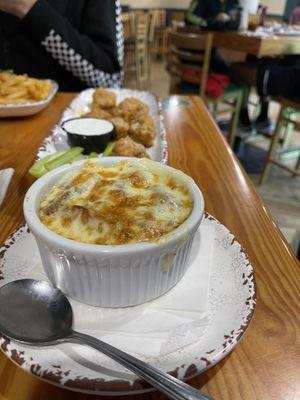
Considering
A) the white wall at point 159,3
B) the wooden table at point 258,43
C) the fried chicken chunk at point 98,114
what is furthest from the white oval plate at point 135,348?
the white wall at point 159,3

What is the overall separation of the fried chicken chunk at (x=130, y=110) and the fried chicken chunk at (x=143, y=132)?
0.09 meters

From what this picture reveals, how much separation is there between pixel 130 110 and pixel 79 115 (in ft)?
0.80

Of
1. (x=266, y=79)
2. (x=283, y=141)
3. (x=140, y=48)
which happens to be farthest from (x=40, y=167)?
(x=140, y=48)

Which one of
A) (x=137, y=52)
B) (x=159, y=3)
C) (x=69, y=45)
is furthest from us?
(x=159, y=3)

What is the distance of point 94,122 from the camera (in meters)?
1.35

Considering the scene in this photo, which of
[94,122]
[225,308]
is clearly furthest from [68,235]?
[94,122]

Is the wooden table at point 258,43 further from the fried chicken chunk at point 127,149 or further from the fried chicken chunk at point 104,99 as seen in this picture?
the fried chicken chunk at point 127,149

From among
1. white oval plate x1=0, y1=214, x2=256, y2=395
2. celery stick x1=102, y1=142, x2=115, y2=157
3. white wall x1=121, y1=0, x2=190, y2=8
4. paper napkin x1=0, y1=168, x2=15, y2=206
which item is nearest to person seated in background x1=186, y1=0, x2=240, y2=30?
celery stick x1=102, y1=142, x2=115, y2=157

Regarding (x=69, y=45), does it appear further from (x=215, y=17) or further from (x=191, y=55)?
(x=215, y=17)

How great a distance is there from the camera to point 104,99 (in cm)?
160

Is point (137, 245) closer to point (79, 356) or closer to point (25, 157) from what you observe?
point (79, 356)

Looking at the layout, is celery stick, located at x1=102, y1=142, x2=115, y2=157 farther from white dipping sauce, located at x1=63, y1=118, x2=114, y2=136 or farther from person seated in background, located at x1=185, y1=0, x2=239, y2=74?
person seated in background, located at x1=185, y1=0, x2=239, y2=74

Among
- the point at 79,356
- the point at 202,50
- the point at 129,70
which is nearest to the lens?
the point at 79,356

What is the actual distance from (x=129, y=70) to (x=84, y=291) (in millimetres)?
6015
